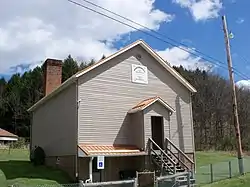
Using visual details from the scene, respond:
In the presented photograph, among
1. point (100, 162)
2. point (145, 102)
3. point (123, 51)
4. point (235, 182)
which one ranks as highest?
point (123, 51)

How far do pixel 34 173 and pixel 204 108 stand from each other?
4646cm

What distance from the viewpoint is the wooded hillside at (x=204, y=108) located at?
6144 cm

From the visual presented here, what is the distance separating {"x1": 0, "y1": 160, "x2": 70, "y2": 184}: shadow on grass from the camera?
21.2 meters

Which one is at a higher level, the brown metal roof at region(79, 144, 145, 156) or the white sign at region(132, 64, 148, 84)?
the white sign at region(132, 64, 148, 84)

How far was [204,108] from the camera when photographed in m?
64.8

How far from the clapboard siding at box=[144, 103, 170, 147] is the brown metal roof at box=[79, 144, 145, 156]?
3.83 ft

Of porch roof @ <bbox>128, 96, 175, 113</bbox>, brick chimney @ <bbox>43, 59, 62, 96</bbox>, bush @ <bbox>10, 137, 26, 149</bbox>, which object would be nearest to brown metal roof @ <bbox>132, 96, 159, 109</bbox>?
porch roof @ <bbox>128, 96, 175, 113</bbox>


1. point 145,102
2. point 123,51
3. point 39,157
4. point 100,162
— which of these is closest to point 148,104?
point 145,102

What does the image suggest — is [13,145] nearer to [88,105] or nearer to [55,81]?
[55,81]

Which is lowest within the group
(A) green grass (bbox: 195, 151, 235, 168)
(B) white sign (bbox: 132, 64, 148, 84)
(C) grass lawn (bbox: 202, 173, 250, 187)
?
(C) grass lawn (bbox: 202, 173, 250, 187)

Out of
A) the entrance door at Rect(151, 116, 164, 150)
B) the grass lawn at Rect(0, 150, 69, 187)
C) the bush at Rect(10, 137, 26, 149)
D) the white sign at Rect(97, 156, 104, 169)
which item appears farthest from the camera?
the bush at Rect(10, 137, 26, 149)

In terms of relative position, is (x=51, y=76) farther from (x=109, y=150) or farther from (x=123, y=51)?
A: (x=109, y=150)

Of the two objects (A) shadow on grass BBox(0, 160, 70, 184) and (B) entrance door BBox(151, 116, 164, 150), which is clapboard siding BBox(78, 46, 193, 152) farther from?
(A) shadow on grass BBox(0, 160, 70, 184)

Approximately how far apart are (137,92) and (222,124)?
4218cm
